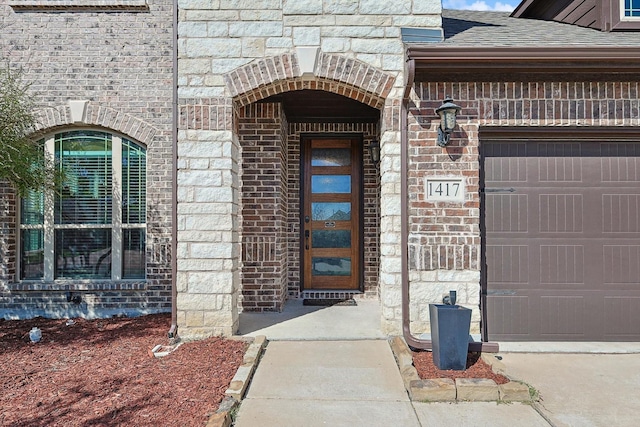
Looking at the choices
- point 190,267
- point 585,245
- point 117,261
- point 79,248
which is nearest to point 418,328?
point 585,245

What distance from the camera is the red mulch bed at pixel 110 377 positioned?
2.91 meters

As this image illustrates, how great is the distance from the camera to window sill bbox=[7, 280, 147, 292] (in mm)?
5633

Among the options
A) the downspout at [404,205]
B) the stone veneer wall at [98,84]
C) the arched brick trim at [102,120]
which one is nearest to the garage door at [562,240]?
the downspout at [404,205]

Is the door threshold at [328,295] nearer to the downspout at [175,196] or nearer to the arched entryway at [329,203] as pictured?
the arched entryway at [329,203]

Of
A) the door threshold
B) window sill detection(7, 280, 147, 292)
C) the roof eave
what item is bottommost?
the door threshold

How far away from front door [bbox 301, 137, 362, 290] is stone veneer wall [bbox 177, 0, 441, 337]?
2.09 metres

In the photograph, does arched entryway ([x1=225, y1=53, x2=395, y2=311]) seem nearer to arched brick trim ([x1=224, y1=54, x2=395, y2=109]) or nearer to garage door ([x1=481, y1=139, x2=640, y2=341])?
arched brick trim ([x1=224, y1=54, x2=395, y2=109])

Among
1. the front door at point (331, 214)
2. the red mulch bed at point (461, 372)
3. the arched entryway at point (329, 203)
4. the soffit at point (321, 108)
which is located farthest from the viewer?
the front door at point (331, 214)

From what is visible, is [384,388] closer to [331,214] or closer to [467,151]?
[467,151]

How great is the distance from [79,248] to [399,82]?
4.87 meters

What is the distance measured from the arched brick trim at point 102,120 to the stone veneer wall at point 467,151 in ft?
12.0

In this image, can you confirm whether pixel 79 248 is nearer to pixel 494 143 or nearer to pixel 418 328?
pixel 418 328

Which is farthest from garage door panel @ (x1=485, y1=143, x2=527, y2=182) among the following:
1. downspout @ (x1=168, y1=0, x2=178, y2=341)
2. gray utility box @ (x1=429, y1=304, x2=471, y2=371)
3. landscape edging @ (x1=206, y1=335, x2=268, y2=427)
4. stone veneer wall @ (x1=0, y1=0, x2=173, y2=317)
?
stone veneer wall @ (x1=0, y1=0, x2=173, y2=317)

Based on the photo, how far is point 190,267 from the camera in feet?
14.7
